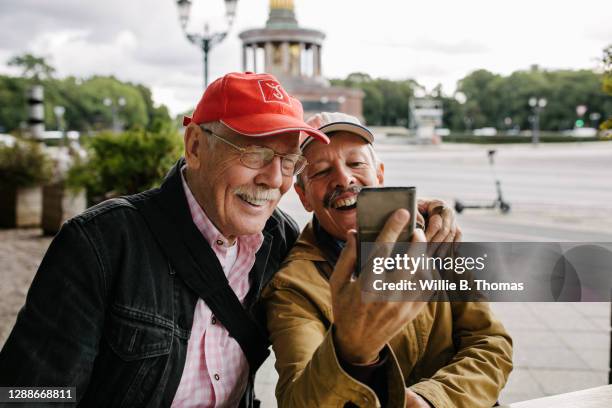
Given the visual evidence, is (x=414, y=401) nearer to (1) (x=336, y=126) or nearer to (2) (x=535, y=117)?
(1) (x=336, y=126)

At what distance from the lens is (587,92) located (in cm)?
7988

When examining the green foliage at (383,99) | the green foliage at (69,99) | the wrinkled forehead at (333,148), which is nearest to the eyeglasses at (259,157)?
the wrinkled forehead at (333,148)

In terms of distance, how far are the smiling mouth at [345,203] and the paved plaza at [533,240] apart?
103 inches

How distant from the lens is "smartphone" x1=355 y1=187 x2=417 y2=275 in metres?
1.19

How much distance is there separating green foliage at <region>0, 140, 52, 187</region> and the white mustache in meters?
11.3

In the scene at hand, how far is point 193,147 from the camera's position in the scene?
214cm

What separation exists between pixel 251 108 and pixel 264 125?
0.09 meters

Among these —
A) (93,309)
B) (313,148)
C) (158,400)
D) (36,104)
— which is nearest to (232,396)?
(158,400)

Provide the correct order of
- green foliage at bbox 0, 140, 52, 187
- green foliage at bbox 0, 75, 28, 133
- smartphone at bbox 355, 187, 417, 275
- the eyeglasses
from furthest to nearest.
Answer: green foliage at bbox 0, 75, 28, 133
green foliage at bbox 0, 140, 52, 187
the eyeglasses
smartphone at bbox 355, 187, 417, 275

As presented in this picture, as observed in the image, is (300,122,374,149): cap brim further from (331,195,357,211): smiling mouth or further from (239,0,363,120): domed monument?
(239,0,363,120): domed monument

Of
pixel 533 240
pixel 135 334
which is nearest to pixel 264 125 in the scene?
pixel 135 334

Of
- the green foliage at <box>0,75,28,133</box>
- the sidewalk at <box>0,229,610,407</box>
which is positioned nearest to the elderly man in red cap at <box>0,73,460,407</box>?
the sidewalk at <box>0,229,610,407</box>

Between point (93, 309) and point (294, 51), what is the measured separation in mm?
59703

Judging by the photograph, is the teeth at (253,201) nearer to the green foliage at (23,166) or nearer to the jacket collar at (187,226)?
the jacket collar at (187,226)
